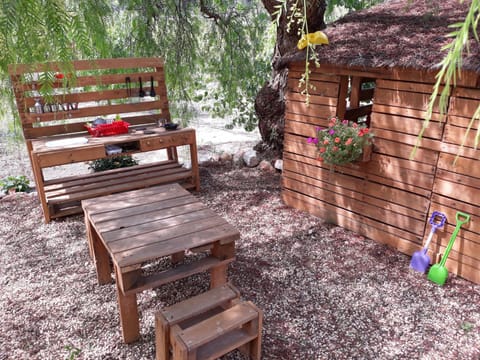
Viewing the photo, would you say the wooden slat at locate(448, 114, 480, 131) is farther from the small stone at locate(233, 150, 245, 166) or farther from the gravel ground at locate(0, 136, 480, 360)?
the small stone at locate(233, 150, 245, 166)

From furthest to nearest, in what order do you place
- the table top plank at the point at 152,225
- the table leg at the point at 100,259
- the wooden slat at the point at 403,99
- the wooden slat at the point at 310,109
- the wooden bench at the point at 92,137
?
1. the wooden bench at the point at 92,137
2. the wooden slat at the point at 310,109
3. the wooden slat at the point at 403,99
4. the table leg at the point at 100,259
5. the table top plank at the point at 152,225

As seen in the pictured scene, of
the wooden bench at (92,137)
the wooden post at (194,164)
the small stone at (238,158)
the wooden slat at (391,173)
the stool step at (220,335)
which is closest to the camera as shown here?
the stool step at (220,335)

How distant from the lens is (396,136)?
342 cm

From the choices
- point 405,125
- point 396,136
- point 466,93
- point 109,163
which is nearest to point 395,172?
point 396,136

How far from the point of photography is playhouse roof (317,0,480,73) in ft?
9.99

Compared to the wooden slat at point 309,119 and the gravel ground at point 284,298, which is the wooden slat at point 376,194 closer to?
the gravel ground at point 284,298

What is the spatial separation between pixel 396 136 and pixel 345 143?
45 centimetres

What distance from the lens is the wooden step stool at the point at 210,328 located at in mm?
2088

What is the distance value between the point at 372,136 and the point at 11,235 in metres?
3.87

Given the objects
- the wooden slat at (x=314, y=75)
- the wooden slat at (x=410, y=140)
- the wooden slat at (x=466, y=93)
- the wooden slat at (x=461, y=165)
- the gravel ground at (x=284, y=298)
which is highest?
the wooden slat at (x=314, y=75)

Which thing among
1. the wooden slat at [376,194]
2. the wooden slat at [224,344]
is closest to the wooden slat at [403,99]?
the wooden slat at [376,194]

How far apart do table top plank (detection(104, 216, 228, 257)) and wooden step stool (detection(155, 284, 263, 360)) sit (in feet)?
1.43

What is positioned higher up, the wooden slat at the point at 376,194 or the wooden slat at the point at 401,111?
the wooden slat at the point at 401,111

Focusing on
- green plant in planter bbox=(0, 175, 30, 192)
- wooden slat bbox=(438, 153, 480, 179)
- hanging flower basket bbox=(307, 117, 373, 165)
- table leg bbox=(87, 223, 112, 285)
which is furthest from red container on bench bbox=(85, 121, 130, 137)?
wooden slat bbox=(438, 153, 480, 179)
